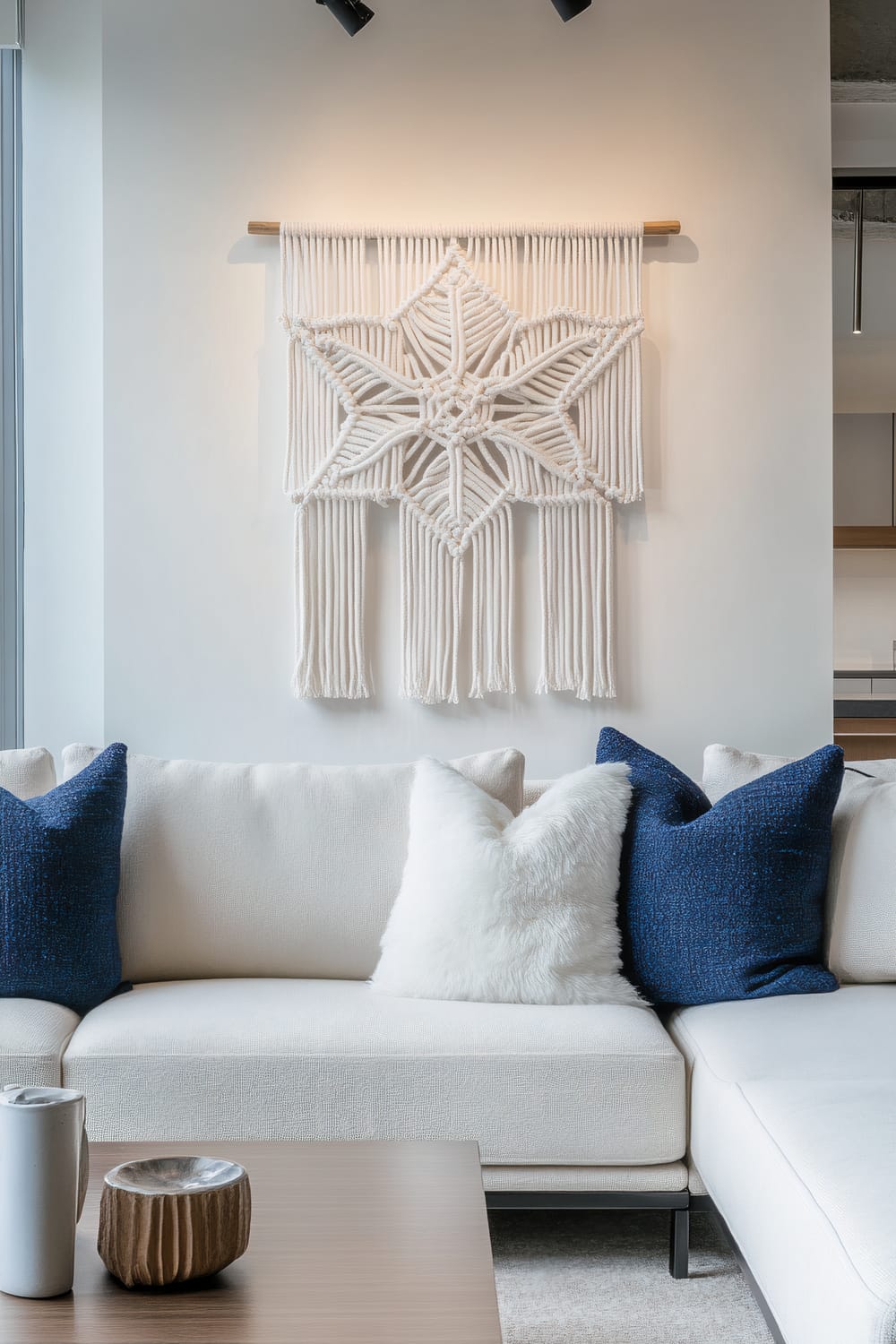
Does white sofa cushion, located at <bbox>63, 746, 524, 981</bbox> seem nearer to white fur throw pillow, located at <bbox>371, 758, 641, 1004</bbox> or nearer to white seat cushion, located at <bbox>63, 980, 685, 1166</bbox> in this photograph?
white fur throw pillow, located at <bbox>371, 758, 641, 1004</bbox>

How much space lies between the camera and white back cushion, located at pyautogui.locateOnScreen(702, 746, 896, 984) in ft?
7.17

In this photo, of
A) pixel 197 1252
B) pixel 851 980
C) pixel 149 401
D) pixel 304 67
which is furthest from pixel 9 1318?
pixel 304 67

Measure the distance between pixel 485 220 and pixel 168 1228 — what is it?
243 cm

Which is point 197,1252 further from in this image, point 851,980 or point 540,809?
point 851,980

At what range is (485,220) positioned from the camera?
2.89m

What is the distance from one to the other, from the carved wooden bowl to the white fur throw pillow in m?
0.98

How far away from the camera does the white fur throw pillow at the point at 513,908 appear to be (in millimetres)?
2072

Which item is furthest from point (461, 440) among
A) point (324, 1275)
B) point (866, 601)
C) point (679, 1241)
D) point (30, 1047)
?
point (866, 601)

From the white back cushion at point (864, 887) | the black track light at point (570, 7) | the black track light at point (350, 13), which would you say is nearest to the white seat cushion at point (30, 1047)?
the white back cushion at point (864, 887)

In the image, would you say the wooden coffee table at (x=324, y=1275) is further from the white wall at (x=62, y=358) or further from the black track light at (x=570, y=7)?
the black track light at (x=570, y=7)

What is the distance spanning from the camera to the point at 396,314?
9.31 feet

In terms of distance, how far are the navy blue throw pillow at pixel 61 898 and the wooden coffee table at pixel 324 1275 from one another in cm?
68

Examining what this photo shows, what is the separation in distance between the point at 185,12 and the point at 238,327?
78cm

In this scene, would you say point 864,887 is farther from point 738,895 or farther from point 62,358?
point 62,358
